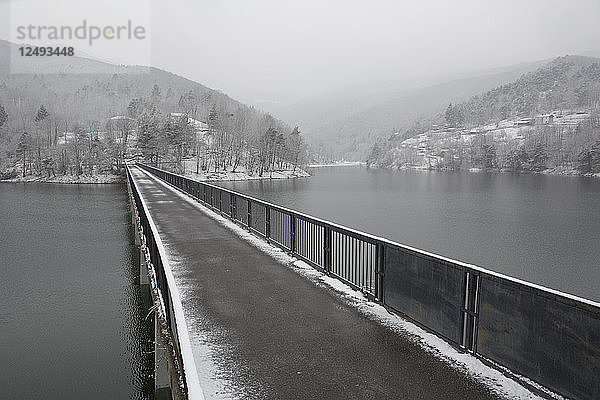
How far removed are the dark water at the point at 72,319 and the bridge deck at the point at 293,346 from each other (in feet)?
15.6

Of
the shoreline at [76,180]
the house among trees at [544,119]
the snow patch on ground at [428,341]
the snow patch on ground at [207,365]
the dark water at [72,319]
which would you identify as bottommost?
the dark water at [72,319]

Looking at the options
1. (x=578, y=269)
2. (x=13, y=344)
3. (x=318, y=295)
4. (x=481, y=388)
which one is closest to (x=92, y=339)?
(x=13, y=344)

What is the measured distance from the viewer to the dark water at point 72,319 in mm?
11750

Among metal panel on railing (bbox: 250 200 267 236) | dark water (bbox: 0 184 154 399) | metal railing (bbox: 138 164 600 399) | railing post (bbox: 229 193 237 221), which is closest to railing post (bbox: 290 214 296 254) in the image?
metal panel on railing (bbox: 250 200 267 236)

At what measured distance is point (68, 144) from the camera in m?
100

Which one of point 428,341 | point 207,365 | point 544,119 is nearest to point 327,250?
point 428,341

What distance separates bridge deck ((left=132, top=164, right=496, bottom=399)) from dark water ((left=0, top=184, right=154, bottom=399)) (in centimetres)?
476

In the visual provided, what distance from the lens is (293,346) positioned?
591cm

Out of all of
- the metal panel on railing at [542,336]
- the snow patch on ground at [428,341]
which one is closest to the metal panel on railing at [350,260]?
the snow patch on ground at [428,341]

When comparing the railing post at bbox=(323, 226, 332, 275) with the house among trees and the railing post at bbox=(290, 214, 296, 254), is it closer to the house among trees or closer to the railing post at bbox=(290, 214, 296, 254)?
the railing post at bbox=(290, 214, 296, 254)

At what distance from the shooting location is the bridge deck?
15.9 ft

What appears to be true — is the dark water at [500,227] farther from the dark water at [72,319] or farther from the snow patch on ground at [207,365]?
the snow patch on ground at [207,365]

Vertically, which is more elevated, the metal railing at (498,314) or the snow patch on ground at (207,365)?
the metal railing at (498,314)

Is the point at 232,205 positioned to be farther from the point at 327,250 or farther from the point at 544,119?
the point at 544,119
